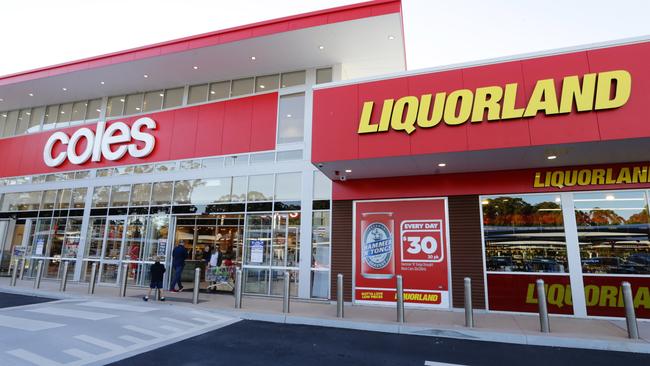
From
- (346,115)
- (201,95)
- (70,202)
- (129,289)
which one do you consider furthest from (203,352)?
(70,202)

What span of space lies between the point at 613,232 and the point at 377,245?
581 cm

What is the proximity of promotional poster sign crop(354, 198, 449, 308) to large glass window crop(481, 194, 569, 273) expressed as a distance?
120cm

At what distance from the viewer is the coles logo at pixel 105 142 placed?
14.6 meters

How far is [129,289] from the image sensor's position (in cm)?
1285

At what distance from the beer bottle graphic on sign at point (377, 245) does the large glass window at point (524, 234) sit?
254 cm

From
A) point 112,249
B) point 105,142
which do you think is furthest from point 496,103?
point 105,142

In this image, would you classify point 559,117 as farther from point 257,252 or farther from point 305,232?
point 257,252

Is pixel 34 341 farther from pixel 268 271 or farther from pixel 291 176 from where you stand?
pixel 291 176

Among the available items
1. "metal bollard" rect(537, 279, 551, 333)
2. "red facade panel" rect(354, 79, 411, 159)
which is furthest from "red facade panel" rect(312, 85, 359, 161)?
"metal bollard" rect(537, 279, 551, 333)

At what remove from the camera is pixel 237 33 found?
459 inches

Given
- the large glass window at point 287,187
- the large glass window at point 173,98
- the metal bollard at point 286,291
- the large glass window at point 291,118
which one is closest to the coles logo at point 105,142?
the large glass window at point 173,98

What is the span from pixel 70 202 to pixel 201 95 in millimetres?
7737

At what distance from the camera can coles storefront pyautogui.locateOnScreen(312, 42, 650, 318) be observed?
7.35m

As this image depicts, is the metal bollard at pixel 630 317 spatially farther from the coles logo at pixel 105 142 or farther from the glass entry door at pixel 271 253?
the coles logo at pixel 105 142
